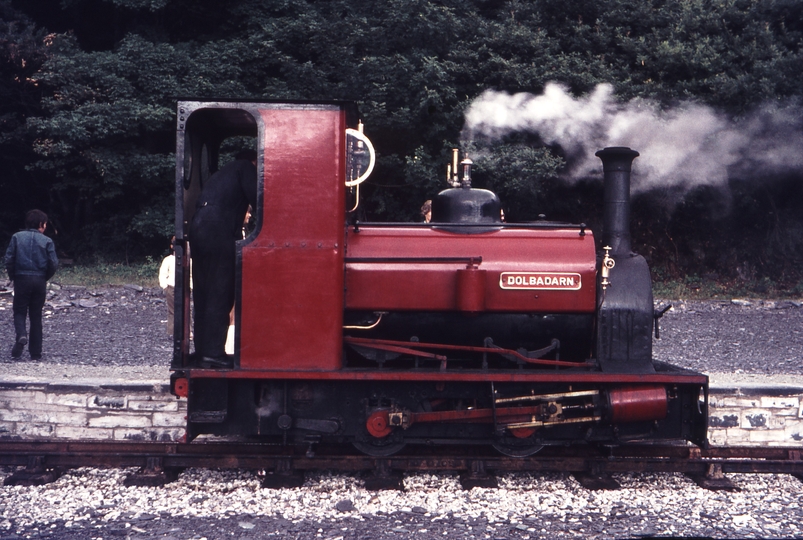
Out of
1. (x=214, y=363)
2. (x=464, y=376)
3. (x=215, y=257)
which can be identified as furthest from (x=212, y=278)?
(x=464, y=376)

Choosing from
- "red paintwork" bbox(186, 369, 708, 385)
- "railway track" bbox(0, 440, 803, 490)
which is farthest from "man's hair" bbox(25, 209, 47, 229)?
"red paintwork" bbox(186, 369, 708, 385)

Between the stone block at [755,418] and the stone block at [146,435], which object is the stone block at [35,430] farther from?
the stone block at [755,418]

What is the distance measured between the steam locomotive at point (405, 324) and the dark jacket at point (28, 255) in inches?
157

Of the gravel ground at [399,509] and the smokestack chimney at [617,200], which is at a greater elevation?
the smokestack chimney at [617,200]

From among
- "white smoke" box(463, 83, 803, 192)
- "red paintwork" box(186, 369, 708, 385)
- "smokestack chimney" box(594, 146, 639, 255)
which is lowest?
"red paintwork" box(186, 369, 708, 385)

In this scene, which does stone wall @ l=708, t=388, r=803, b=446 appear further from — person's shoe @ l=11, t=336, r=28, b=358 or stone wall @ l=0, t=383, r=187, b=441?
person's shoe @ l=11, t=336, r=28, b=358

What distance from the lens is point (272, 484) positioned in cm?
453

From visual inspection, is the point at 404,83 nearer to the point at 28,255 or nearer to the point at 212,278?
the point at 28,255

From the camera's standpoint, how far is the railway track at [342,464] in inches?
181

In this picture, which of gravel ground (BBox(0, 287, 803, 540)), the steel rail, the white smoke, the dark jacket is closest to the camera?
gravel ground (BBox(0, 287, 803, 540))

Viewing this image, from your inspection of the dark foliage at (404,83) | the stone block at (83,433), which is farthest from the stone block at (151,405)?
the dark foliage at (404,83)

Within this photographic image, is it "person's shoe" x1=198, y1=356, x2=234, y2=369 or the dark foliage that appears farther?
the dark foliage

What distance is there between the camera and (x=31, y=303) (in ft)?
25.7

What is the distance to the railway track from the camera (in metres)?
4.60
